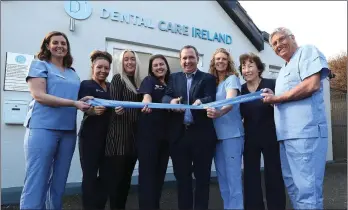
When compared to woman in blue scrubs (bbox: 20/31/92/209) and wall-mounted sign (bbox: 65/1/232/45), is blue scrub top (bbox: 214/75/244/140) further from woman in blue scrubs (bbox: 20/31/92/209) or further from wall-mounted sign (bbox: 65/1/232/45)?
wall-mounted sign (bbox: 65/1/232/45)

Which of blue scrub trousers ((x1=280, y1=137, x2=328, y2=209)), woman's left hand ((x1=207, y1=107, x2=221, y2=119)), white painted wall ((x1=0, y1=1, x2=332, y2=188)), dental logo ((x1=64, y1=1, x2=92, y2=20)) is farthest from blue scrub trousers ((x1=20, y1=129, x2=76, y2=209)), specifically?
dental logo ((x1=64, y1=1, x2=92, y2=20))

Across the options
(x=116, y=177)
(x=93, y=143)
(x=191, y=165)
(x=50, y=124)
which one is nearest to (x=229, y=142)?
(x=191, y=165)

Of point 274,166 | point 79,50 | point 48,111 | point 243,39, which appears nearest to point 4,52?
point 79,50

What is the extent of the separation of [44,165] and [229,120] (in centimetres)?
194

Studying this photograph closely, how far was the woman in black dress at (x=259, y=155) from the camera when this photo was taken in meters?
3.30

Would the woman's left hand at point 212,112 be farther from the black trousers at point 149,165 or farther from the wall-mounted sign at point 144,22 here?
the wall-mounted sign at point 144,22

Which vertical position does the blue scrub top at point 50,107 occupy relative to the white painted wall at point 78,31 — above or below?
below

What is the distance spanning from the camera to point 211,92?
3.28 meters

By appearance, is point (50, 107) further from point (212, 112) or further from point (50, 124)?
point (212, 112)

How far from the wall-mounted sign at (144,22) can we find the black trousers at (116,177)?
3621 mm

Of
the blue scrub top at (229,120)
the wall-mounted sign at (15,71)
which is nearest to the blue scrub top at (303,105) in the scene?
the blue scrub top at (229,120)

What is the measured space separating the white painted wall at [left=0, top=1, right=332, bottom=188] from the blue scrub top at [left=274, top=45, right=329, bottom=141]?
13.0ft

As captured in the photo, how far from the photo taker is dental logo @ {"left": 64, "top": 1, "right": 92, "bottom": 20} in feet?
19.2

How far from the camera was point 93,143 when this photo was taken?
11.0 feet
